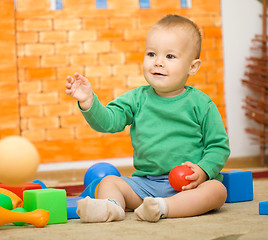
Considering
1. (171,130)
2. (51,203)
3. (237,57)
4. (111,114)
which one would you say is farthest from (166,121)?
(237,57)

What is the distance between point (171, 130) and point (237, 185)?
0.25 meters

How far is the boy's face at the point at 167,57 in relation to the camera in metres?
1.14

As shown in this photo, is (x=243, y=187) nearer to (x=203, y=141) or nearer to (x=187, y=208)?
(x=203, y=141)

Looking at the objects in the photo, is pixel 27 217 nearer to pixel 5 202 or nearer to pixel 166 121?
pixel 5 202

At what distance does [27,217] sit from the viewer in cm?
91

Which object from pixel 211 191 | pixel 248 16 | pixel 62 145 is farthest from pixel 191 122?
pixel 248 16

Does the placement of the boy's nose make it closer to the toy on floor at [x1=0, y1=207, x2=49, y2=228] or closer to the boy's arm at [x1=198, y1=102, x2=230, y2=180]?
the boy's arm at [x1=198, y1=102, x2=230, y2=180]

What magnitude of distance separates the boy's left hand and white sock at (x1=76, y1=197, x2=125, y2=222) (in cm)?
17

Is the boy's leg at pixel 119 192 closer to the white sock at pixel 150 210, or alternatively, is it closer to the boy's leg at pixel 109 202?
the boy's leg at pixel 109 202

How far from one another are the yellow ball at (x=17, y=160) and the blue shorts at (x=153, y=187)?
1.14 feet

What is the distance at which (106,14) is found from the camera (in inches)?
94.7

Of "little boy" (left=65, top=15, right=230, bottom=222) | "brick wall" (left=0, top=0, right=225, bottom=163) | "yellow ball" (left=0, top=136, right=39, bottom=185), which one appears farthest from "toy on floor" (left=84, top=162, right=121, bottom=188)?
"brick wall" (left=0, top=0, right=225, bottom=163)

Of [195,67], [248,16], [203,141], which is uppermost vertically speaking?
[248,16]

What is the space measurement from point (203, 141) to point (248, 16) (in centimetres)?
161
